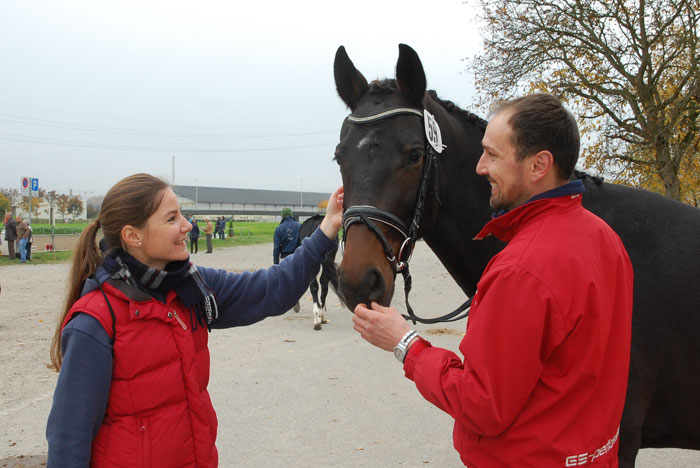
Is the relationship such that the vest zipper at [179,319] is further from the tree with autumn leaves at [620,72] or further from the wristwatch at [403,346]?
the tree with autumn leaves at [620,72]

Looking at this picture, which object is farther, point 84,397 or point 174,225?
point 174,225

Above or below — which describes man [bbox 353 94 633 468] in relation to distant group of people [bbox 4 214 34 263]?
above

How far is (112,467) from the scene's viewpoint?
70.8 inches

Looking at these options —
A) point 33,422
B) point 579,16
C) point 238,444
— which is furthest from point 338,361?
point 579,16

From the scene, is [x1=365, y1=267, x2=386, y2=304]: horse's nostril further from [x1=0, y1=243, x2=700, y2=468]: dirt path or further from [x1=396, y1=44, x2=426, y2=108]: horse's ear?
[x1=0, y1=243, x2=700, y2=468]: dirt path

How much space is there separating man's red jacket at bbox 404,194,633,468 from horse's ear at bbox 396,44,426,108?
1228 mm

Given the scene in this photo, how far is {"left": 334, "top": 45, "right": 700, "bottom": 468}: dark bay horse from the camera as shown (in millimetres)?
2135

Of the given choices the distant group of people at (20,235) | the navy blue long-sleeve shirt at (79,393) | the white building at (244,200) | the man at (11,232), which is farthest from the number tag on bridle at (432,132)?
the white building at (244,200)

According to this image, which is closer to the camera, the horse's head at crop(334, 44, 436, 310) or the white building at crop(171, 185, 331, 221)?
the horse's head at crop(334, 44, 436, 310)

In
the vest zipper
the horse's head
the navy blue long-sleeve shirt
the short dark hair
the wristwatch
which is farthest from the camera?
the horse's head

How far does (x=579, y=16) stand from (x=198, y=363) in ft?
48.4

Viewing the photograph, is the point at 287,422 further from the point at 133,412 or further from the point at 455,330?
the point at 455,330

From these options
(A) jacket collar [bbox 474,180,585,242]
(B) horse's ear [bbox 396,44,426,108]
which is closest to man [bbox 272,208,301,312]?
(B) horse's ear [bbox 396,44,426,108]

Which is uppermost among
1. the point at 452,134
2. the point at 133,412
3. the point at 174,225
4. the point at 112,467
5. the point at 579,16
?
the point at 579,16
